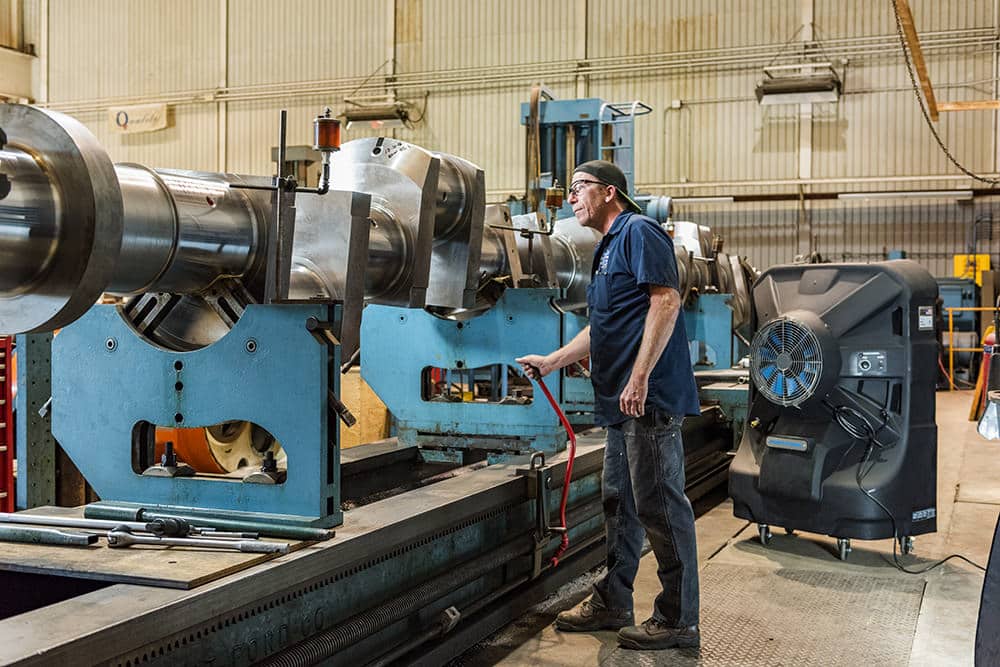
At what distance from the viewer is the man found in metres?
2.83

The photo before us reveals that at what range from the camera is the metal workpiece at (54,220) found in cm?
177

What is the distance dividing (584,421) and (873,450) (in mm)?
1384

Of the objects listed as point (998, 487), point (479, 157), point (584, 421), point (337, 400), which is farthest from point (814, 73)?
point (337, 400)

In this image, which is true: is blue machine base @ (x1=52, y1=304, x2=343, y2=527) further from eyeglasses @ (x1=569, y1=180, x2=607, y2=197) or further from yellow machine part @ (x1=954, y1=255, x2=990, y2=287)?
yellow machine part @ (x1=954, y1=255, x2=990, y2=287)

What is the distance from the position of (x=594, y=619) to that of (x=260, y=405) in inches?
55.5

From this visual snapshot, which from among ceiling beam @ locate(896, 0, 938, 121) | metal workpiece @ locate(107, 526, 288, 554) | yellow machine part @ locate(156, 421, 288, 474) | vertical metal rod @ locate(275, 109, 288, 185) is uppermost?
ceiling beam @ locate(896, 0, 938, 121)

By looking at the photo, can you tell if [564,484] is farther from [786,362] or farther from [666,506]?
[786,362]

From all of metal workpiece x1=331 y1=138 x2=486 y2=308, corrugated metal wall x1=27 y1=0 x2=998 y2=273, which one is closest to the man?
metal workpiece x1=331 y1=138 x2=486 y2=308

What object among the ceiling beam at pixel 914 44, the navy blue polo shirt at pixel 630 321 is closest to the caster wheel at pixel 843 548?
the navy blue polo shirt at pixel 630 321

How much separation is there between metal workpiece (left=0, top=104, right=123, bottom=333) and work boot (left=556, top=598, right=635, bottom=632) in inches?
73.7

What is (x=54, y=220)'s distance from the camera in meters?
1.79

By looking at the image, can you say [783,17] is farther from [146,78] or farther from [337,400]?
[337,400]

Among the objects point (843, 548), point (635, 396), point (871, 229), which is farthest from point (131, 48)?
point (635, 396)

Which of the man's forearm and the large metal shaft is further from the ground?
the large metal shaft
